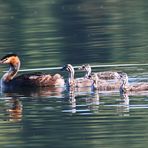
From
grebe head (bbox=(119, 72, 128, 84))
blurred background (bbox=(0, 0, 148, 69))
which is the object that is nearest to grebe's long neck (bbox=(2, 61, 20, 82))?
blurred background (bbox=(0, 0, 148, 69))

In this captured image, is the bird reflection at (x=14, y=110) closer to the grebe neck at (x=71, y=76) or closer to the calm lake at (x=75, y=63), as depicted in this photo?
the calm lake at (x=75, y=63)

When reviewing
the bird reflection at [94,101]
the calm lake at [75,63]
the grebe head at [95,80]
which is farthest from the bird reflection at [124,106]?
the grebe head at [95,80]

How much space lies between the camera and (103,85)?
67.5ft

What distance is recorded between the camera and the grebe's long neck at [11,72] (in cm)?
2219

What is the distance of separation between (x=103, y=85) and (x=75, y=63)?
3532 millimetres

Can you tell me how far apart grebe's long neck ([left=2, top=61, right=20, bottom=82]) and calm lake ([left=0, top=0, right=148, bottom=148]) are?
0.68 m

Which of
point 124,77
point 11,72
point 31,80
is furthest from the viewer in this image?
point 11,72

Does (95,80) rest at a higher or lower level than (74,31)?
lower

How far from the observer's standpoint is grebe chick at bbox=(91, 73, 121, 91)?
20438mm

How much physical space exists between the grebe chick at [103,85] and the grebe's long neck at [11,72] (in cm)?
231

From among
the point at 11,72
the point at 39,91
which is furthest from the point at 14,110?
the point at 11,72

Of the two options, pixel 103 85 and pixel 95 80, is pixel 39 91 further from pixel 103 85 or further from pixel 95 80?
pixel 103 85

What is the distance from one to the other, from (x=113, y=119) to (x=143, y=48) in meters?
8.94

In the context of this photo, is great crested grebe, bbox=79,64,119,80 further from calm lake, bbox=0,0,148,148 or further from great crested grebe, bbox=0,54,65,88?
great crested grebe, bbox=0,54,65,88
